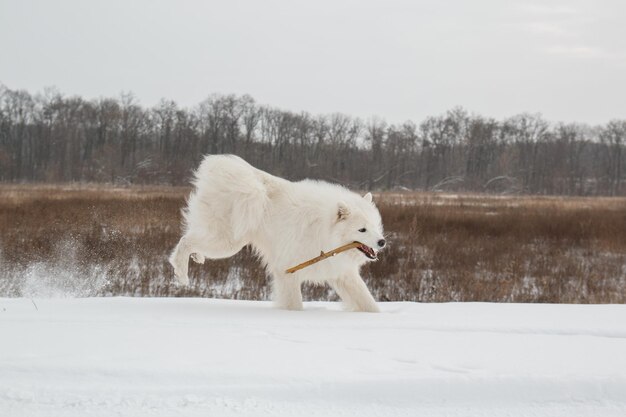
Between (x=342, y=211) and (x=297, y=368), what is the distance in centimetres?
289

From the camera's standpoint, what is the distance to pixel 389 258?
483 inches

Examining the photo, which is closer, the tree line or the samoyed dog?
the samoyed dog

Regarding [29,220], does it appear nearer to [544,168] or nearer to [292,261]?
[292,261]

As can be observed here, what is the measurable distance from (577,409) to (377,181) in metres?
56.1

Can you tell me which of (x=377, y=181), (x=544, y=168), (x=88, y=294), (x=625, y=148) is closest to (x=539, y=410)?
(x=88, y=294)

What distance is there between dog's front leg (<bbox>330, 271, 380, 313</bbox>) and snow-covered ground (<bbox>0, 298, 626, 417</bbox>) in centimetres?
152

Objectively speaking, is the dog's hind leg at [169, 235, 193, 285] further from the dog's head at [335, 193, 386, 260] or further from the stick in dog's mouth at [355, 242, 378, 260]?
the stick in dog's mouth at [355, 242, 378, 260]

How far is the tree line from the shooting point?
58.4 meters

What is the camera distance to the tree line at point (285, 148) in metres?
58.4

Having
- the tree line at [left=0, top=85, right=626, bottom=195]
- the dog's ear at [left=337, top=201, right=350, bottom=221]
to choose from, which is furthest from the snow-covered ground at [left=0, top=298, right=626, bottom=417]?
the tree line at [left=0, top=85, right=626, bottom=195]

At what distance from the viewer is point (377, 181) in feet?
192

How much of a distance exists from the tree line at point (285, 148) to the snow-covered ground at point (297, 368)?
50.1 metres

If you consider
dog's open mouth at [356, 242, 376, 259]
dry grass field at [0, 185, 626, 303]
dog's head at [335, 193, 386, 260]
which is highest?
dog's head at [335, 193, 386, 260]

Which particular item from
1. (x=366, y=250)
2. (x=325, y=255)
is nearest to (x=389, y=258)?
(x=366, y=250)
